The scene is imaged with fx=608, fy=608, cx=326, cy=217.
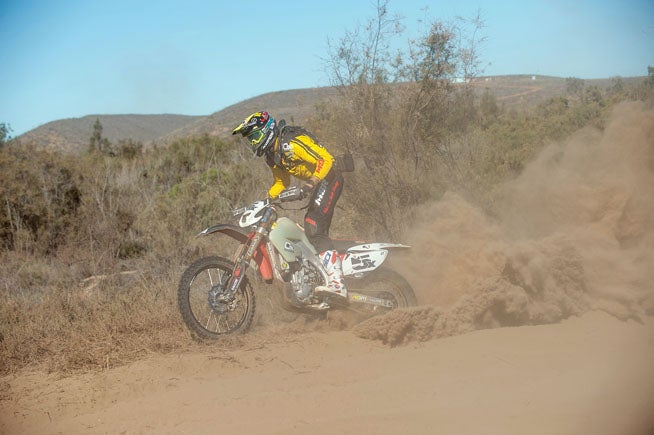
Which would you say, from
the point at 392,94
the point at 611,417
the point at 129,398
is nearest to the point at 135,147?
the point at 392,94

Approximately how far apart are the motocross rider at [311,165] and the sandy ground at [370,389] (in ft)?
3.05

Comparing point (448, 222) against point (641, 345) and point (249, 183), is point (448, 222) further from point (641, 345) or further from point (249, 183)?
point (249, 183)

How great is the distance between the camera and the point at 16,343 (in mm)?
6555

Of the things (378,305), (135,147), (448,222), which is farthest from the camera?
(135,147)

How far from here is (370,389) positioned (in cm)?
487

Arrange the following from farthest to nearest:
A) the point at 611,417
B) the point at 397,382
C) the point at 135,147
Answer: the point at 135,147
the point at 397,382
the point at 611,417

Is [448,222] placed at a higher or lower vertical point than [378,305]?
higher

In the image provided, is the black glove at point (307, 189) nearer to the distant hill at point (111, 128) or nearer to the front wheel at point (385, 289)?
the front wheel at point (385, 289)

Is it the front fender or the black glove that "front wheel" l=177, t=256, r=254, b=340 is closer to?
the front fender

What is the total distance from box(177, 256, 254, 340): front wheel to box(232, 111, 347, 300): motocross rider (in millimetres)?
924

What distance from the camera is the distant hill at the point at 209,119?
146ft

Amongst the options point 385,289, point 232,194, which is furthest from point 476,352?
point 232,194

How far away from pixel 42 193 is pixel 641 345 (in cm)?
1222

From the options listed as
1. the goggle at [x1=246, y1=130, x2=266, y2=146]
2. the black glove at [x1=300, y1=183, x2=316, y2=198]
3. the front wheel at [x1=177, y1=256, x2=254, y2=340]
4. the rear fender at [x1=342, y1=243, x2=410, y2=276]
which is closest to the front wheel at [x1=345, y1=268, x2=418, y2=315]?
the rear fender at [x1=342, y1=243, x2=410, y2=276]
